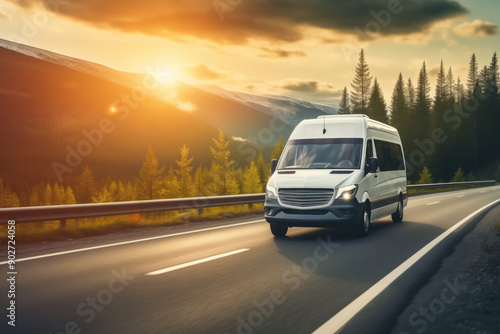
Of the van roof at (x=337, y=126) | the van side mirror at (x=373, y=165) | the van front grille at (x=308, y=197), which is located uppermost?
the van roof at (x=337, y=126)

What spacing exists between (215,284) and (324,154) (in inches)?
228

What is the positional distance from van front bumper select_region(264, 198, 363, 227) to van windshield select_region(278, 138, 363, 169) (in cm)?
120

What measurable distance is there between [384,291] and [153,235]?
21.4 feet

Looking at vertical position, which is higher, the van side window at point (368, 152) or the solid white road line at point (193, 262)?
the van side window at point (368, 152)

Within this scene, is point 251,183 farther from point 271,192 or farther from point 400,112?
point 271,192

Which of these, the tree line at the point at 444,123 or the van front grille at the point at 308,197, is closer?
the van front grille at the point at 308,197

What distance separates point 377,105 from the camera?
85500mm

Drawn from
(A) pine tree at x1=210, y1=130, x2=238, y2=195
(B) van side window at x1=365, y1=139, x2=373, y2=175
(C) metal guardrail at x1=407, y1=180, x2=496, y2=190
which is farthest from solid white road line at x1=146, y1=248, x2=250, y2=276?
(A) pine tree at x1=210, y1=130, x2=238, y2=195

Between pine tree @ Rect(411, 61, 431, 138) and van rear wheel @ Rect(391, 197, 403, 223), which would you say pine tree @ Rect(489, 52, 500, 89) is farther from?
van rear wheel @ Rect(391, 197, 403, 223)

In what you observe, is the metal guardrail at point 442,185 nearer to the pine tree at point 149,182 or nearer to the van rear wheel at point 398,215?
the van rear wheel at point 398,215
